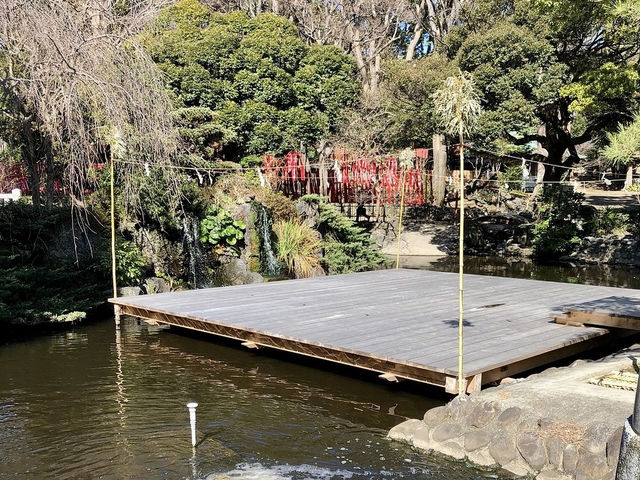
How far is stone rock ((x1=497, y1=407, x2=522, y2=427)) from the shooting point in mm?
5648

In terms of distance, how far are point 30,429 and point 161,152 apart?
571cm

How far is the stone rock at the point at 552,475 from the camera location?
5.12m

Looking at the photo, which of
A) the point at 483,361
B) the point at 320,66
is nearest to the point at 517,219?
the point at 320,66

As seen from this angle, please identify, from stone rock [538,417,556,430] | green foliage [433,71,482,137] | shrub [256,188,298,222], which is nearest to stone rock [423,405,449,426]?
stone rock [538,417,556,430]

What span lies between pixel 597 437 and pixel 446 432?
1.39 metres

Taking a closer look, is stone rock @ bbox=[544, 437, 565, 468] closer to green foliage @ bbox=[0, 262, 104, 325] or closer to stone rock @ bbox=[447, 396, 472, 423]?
stone rock @ bbox=[447, 396, 472, 423]

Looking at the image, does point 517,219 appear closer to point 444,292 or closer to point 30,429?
point 444,292

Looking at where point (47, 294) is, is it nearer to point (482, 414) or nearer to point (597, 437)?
point (482, 414)

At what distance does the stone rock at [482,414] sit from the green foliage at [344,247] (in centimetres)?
1079

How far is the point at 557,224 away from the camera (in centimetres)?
2333

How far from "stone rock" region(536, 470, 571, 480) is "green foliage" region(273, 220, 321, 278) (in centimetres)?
1130

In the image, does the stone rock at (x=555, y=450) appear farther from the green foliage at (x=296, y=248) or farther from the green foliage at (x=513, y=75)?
the green foliage at (x=513, y=75)

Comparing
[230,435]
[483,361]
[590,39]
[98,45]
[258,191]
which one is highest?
[590,39]

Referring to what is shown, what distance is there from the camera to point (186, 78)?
57.8 feet
